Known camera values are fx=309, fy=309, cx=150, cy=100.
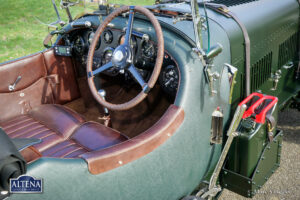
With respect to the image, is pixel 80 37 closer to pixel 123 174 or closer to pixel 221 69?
pixel 221 69

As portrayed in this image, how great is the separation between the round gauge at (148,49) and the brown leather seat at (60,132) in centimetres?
67

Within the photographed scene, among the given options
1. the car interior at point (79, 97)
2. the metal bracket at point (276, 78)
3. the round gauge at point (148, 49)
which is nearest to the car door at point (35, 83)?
the car interior at point (79, 97)

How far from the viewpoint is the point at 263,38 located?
2816mm

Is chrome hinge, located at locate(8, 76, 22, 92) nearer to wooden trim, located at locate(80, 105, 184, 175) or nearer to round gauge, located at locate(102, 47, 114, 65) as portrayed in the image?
round gauge, located at locate(102, 47, 114, 65)

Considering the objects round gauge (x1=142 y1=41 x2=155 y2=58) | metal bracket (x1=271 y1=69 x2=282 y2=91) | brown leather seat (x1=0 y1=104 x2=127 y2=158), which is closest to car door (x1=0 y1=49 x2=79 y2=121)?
brown leather seat (x1=0 y1=104 x2=127 y2=158)

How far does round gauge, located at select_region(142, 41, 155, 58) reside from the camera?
2.44m

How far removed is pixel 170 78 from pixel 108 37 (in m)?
0.72

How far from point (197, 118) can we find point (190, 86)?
0.22 m

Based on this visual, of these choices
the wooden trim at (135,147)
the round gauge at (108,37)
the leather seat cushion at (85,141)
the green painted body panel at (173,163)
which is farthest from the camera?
the round gauge at (108,37)

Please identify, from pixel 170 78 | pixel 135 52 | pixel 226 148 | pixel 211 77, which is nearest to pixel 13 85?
pixel 135 52

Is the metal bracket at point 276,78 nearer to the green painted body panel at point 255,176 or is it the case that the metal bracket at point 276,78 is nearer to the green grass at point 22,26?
the green painted body panel at point 255,176

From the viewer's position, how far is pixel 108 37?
2748 mm

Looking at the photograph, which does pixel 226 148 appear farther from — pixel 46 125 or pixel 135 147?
pixel 46 125

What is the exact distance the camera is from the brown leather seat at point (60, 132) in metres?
2.25
